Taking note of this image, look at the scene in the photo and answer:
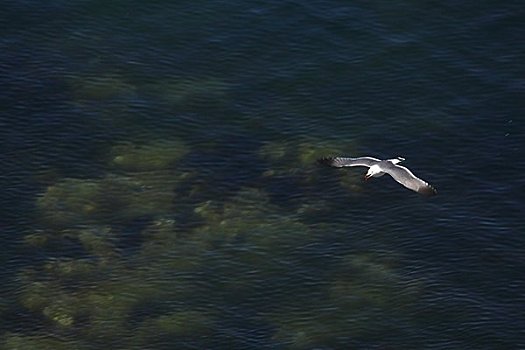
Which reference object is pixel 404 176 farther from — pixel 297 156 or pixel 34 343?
pixel 34 343

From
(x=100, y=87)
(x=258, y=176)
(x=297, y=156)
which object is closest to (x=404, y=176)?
(x=258, y=176)

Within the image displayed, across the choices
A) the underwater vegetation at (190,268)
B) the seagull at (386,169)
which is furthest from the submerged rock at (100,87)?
the seagull at (386,169)

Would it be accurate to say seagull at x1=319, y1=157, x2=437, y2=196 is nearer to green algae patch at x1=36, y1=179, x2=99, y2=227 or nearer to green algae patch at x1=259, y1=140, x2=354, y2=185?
green algae patch at x1=259, y1=140, x2=354, y2=185

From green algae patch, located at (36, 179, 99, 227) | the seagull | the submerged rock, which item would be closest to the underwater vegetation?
green algae patch, located at (36, 179, 99, 227)

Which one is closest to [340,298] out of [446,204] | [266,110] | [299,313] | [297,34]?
[299,313]

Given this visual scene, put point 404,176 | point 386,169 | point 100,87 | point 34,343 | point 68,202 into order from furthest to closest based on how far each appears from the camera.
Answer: point 100,87 < point 68,202 < point 34,343 < point 386,169 < point 404,176

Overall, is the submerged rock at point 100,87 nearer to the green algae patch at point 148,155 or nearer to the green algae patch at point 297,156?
the green algae patch at point 148,155
